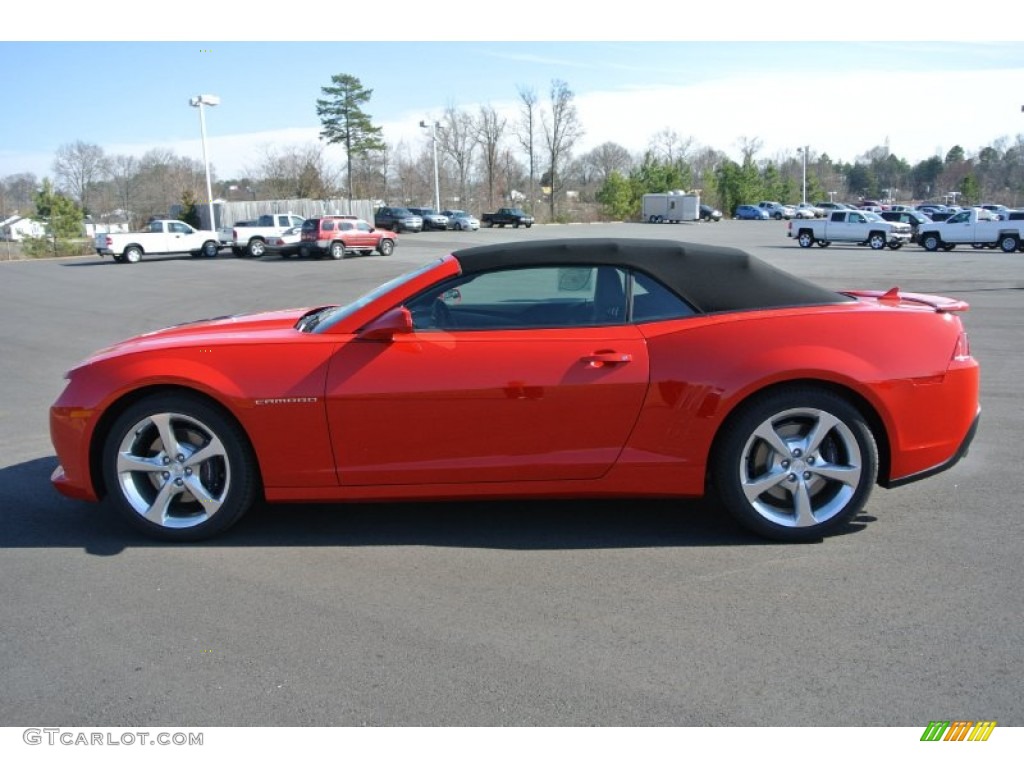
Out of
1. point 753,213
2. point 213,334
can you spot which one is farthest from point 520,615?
point 753,213

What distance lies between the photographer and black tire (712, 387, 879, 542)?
13.7 ft

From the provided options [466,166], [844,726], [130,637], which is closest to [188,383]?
[130,637]

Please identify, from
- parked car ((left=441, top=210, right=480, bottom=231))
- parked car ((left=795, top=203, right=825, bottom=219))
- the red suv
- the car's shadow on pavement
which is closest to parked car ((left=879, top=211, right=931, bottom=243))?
the red suv

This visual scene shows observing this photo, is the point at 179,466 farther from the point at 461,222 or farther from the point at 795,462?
the point at 461,222

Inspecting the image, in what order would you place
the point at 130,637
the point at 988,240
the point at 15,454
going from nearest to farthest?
1. the point at 130,637
2. the point at 15,454
3. the point at 988,240

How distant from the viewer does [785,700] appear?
2.90 meters

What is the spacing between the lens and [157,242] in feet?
122

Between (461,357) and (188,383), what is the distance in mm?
1368

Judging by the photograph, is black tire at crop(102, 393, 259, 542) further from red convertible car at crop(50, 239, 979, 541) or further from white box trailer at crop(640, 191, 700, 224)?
white box trailer at crop(640, 191, 700, 224)

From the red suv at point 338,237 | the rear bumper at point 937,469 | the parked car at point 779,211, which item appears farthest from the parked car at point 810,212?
the rear bumper at point 937,469

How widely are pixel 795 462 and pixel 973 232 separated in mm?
36781

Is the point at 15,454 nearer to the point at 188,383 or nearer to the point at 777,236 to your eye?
the point at 188,383
